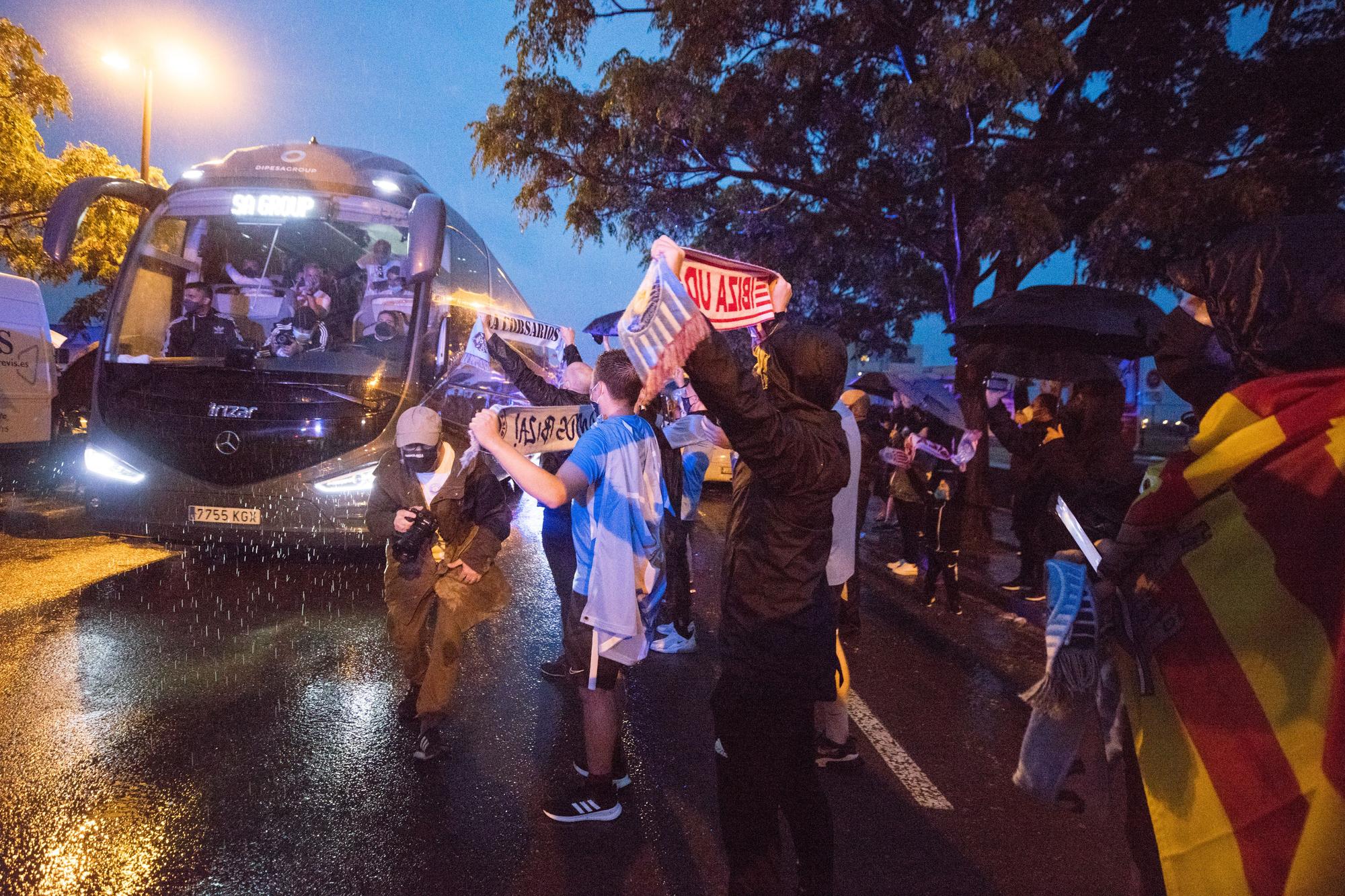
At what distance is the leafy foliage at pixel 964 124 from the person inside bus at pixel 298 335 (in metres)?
5.13

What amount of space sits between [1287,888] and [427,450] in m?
3.25

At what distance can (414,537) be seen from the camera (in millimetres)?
3320

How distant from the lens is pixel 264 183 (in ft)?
21.7

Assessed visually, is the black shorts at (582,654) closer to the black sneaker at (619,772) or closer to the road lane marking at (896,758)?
the black sneaker at (619,772)

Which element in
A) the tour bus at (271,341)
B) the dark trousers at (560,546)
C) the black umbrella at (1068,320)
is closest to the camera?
the dark trousers at (560,546)

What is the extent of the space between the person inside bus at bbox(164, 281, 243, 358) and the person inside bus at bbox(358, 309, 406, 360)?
1117mm

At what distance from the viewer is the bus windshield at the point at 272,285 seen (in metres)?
6.27

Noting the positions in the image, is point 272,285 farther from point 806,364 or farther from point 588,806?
point 806,364

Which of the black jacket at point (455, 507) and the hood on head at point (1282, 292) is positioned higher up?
the hood on head at point (1282, 292)

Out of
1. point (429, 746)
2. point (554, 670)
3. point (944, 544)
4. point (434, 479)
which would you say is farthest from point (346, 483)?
point (944, 544)

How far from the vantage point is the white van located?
884 cm

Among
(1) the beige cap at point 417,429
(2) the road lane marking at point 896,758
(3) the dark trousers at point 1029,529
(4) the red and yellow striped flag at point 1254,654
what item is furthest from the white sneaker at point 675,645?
(4) the red and yellow striped flag at point 1254,654

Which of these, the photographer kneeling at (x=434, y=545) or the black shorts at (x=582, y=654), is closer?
the black shorts at (x=582, y=654)

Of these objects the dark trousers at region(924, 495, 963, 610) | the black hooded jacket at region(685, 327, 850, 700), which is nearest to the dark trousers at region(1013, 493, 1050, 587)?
the dark trousers at region(924, 495, 963, 610)
